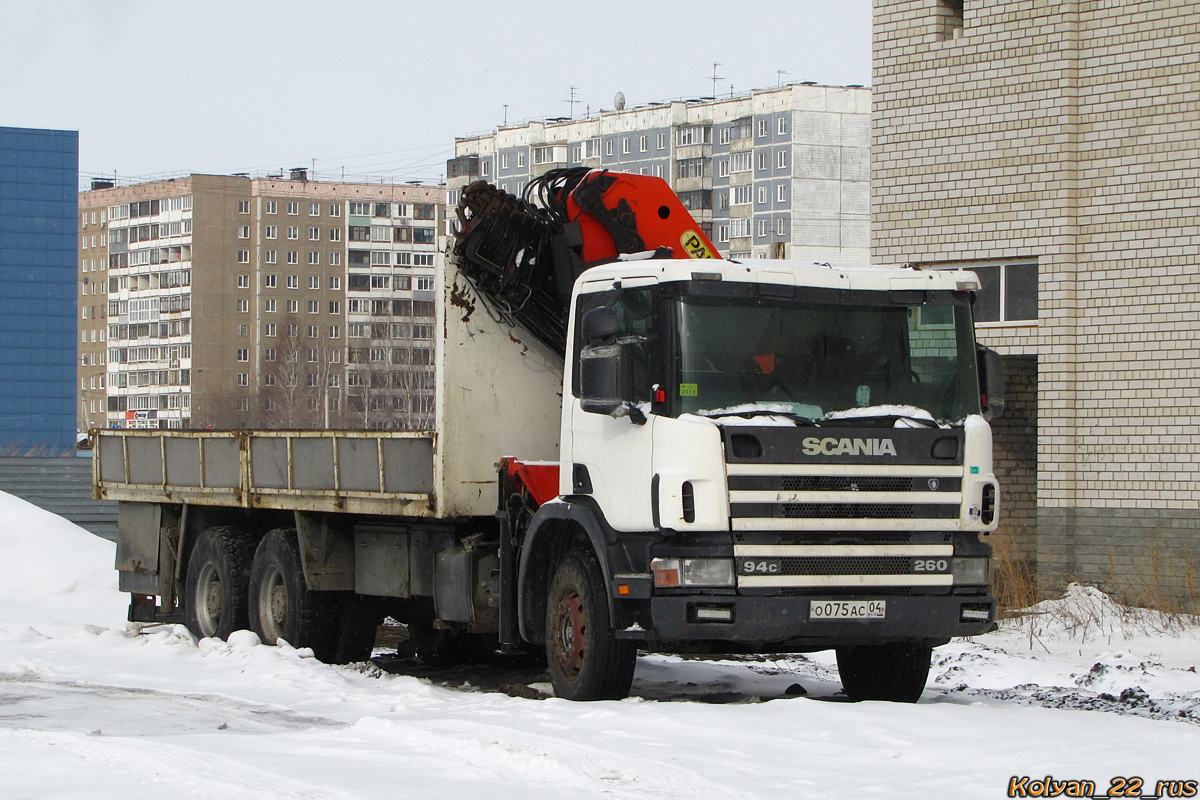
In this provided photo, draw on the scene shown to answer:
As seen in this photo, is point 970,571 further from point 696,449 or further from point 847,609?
point 696,449

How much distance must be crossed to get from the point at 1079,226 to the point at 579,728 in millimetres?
10720

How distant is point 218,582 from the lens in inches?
600

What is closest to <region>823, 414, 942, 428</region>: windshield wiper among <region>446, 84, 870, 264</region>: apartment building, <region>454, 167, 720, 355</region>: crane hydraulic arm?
<region>454, 167, 720, 355</region>: crane hydraulic arm

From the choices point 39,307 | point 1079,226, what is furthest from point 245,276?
point 1079,226

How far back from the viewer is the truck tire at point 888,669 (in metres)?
10.9

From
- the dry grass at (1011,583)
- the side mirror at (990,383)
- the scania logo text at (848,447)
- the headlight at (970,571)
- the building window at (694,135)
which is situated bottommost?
the dry grass at (1011,583)

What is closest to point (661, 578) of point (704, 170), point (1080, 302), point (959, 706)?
point (959, 706)

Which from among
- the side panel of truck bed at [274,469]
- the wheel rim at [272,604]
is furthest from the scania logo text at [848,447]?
the wheel rim at [272,604]

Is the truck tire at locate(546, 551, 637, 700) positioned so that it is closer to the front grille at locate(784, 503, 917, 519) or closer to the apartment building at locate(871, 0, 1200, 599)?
the front grille at locate(784, 503, 917, 519)

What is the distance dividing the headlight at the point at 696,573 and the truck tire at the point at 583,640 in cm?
67

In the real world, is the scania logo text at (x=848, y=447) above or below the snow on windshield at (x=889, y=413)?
below

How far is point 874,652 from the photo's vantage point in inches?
438

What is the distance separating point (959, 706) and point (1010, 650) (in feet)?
15.5

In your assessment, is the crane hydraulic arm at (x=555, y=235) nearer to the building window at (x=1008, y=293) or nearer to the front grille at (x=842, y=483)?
the front grille at (x=842, y=483)
